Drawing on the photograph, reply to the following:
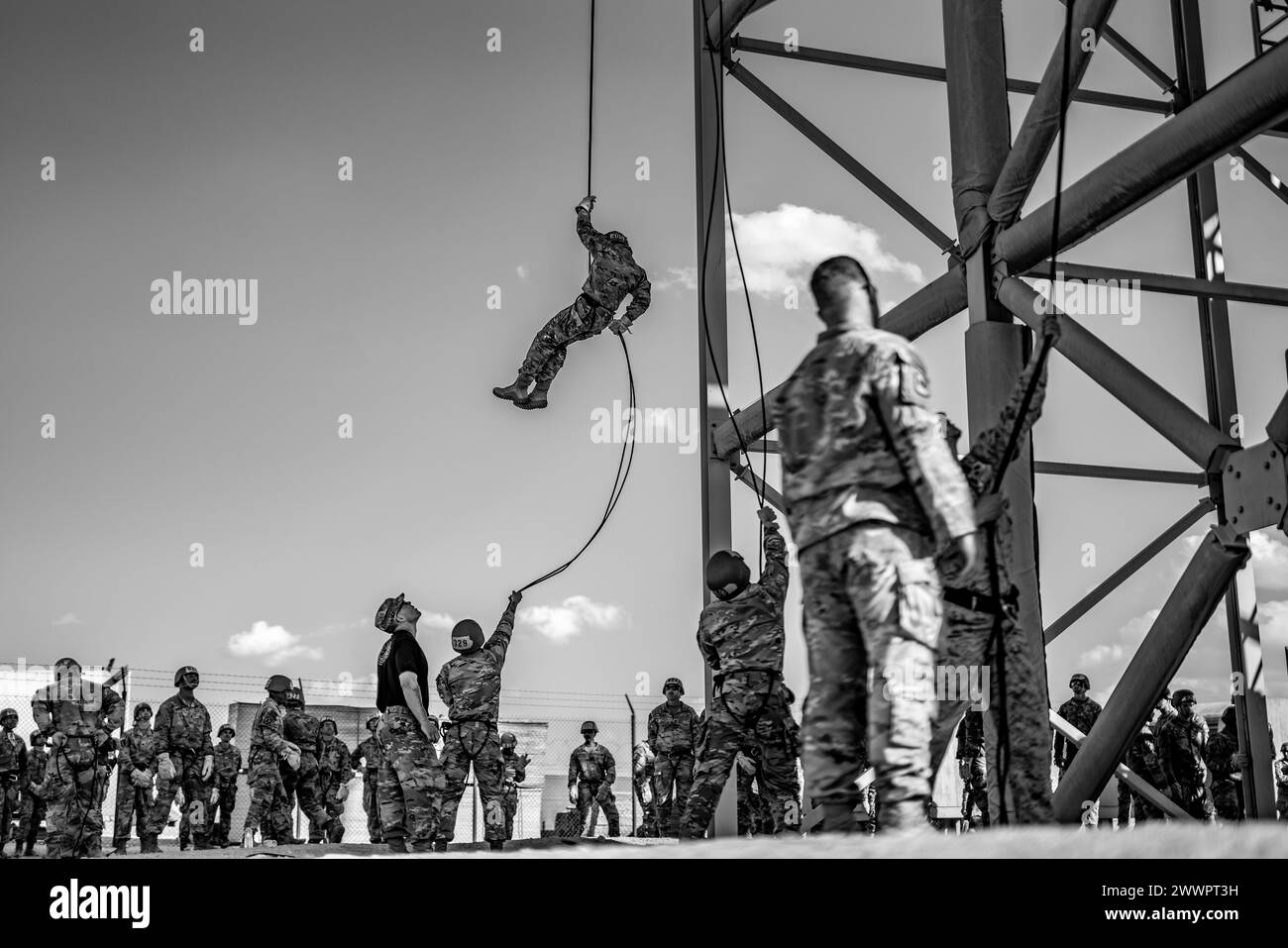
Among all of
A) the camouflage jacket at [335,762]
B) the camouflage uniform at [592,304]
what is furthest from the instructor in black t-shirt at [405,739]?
the camouflage jacket at [335,762]

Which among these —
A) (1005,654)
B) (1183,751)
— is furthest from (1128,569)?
(1005,654)

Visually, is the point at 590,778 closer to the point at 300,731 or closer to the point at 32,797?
the point at 300,731

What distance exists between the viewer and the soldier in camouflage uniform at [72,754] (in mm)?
12820

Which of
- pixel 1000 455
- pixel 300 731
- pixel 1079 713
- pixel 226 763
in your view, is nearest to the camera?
pixel 1000 455

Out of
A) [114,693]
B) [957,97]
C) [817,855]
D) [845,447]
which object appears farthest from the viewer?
[114,693]

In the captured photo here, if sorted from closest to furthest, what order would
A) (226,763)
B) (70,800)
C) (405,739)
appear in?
(405,739) → (70,800) → (226,763)

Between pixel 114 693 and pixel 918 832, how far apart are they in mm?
12290

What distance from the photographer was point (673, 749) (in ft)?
44.2

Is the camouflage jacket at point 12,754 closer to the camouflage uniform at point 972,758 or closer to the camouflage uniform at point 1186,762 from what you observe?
the camouflage uniform at point 972,758

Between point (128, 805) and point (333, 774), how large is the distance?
2.99 meters

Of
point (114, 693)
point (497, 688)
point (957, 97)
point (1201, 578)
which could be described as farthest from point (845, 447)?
point (114, 693)
